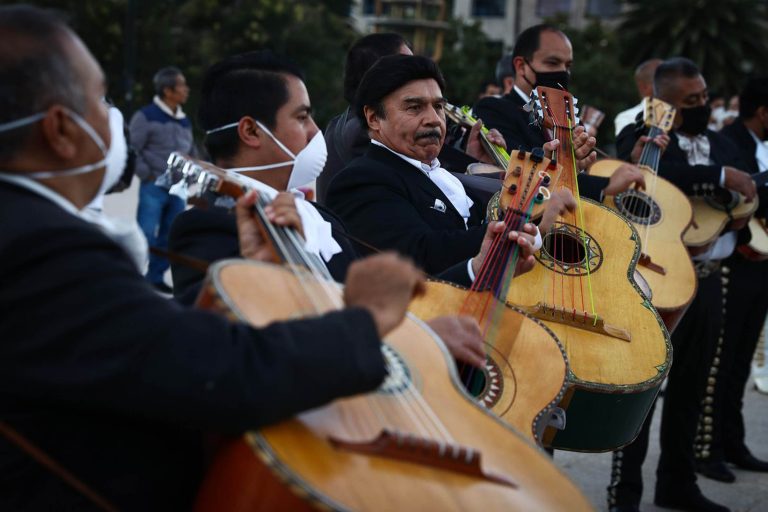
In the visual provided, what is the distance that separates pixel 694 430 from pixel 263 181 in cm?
326

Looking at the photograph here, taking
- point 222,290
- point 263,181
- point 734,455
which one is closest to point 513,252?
point 263,181

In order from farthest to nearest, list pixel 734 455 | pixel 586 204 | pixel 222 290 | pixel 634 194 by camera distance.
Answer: pixel 734 455, pixel 634 194, pixel 586 204, pixel 222 290

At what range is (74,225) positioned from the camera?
1.80 meters

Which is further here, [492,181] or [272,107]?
[492,181]

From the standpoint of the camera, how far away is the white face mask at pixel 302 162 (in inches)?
123

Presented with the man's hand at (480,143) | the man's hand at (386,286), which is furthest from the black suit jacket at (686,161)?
the man's hand at (386,286)

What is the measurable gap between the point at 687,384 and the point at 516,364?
2831mm

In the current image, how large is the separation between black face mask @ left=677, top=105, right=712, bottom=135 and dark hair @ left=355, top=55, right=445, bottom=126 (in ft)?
6.85

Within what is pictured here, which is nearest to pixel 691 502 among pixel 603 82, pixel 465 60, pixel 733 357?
pixel 733 357

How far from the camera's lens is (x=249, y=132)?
10.2 ft

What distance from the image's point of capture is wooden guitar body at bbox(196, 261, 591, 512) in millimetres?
1696

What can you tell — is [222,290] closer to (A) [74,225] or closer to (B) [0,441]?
(A) [74,225]

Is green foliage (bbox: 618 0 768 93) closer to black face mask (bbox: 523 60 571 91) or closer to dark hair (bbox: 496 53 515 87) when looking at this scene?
dark hair (bbox: 496 53 515 87)

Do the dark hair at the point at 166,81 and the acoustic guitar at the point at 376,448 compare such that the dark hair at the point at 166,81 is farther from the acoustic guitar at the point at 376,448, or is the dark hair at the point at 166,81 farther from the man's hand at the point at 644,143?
the acoustic guitar at the point at 376,448
